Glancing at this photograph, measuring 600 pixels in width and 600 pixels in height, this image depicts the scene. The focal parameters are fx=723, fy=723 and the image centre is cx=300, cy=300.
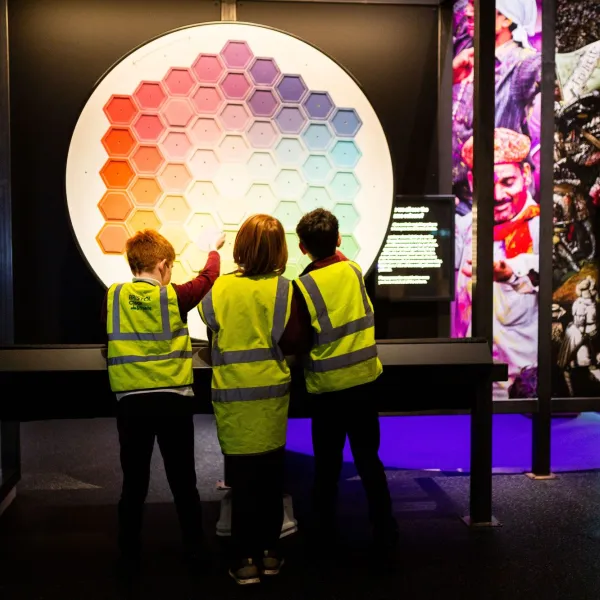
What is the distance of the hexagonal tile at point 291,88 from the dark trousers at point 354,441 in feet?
4.57

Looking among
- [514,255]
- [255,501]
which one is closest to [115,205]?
[255,501]

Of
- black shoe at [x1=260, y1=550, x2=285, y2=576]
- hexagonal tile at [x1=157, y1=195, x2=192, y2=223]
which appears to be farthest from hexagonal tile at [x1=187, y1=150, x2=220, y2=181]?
black shoe at [x1=260, y1=550, x2=285, y2=576]

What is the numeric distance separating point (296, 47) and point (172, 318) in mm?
1443

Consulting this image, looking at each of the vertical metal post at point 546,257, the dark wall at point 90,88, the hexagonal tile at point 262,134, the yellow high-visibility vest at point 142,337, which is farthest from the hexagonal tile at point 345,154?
the yellow high-visibility vest at point 142,337

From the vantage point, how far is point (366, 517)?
298 centimetres

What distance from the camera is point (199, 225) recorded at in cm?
306

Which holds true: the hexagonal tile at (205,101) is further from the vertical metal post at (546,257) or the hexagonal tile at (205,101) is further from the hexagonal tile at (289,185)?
the vertical metal post at (546,257)

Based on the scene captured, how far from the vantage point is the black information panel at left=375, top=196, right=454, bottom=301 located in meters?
3.46

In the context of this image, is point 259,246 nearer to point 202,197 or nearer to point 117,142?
point 202,197

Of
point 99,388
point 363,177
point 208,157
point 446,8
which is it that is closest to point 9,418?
point 99,388

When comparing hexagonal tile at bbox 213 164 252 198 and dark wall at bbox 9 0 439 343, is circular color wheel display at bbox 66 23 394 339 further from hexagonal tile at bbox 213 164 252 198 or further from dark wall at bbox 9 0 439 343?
dark wall at bbox 9 0 439 343

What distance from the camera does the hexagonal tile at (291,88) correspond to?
3127 mm

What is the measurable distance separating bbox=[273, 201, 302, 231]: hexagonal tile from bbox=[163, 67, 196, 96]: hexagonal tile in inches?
24.9

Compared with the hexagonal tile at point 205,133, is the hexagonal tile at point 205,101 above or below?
above
